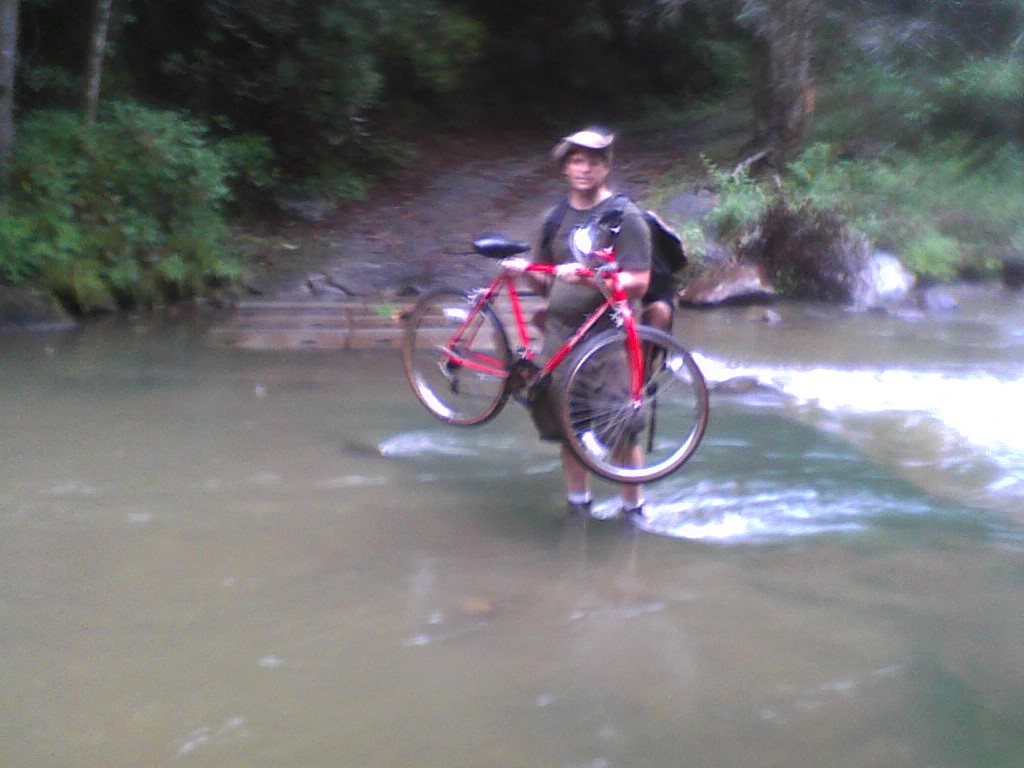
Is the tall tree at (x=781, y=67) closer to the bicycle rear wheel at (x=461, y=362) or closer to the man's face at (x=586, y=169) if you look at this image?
the bicycle rear wheel at (x=461, y=362)

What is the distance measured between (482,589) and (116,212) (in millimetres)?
8771

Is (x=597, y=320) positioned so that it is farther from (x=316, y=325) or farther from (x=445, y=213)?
(x=445, y=213)

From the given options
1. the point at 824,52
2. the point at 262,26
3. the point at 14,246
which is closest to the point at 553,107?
the point at 824,52

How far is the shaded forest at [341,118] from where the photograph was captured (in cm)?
1184

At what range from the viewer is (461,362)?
19.6 ft

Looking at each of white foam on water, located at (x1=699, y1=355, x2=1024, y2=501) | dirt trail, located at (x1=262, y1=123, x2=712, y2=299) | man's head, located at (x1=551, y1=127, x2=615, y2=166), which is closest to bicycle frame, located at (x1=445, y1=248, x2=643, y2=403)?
man's head, located at (x1=551, y1=127, x2=615, y2=166)

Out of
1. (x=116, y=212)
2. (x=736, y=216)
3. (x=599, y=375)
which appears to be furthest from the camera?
(x=736, y=216)

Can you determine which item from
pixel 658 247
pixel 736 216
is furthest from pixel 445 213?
pixel 658 247

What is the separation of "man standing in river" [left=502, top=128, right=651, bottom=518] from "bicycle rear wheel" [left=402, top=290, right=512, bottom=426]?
34cm

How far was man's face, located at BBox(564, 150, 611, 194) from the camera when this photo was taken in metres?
5.12

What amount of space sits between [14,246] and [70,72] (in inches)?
184

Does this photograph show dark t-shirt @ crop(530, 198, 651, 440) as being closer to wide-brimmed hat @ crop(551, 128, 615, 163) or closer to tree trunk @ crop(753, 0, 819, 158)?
wide-brimmed hat @ crop(551, 128, 615, 163)

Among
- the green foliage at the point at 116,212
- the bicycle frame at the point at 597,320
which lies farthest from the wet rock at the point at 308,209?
the bicycle frame at the point at 597,320

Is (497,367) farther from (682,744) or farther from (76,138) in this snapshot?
(76,138)
